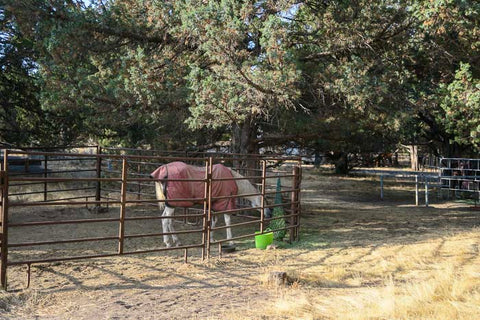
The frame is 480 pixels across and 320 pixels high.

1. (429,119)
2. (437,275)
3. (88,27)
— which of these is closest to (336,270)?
(437,275)

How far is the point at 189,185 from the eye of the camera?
24.4 feet

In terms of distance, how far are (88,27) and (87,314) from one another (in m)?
6.82

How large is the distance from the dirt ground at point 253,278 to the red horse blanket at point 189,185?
913mm

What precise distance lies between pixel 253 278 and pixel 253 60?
4136 millimetres

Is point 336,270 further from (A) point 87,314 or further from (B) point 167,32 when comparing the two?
(B) point 167,32

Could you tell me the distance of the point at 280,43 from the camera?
7508mm

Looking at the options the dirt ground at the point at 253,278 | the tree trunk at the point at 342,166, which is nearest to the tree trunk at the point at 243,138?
the dirt ground at the point at 253,278

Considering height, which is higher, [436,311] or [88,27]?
[88,27]

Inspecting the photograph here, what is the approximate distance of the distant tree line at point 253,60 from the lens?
7.87 metres

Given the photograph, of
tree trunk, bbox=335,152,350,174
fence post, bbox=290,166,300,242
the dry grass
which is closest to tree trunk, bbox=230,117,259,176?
fence post, bbox=290,166,300,242

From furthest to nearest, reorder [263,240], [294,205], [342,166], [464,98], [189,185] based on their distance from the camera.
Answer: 1. [342,166]
2. [464,98]
3. [294,205]
4. [189,185]
5. [263,240]

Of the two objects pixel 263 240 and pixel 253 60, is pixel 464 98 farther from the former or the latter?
pixel 263 240

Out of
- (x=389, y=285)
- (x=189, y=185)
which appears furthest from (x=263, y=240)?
(x=389, y=285)

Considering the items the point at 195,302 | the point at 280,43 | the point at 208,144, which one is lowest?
the point at 195,302
